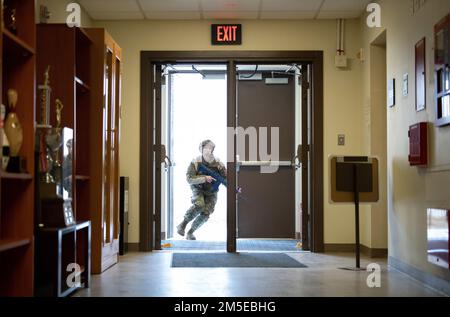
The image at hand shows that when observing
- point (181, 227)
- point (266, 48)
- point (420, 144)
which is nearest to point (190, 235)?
point (181, 227)

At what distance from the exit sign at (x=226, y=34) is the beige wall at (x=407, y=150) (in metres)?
1.51

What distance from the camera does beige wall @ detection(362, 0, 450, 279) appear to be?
4012 millimetres

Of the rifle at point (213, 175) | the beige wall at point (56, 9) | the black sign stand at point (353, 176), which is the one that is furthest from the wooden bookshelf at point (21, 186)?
the rifle at point (213, 175)

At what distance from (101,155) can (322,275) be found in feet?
6.42

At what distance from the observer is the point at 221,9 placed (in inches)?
242

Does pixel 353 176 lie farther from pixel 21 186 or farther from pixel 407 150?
pixel 21 186

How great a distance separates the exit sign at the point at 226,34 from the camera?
643cm

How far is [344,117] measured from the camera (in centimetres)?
648

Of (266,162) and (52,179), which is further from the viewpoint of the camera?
(266,162)

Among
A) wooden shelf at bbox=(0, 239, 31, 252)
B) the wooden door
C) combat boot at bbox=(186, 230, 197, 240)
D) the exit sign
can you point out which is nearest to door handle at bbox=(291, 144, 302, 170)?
the exit sign

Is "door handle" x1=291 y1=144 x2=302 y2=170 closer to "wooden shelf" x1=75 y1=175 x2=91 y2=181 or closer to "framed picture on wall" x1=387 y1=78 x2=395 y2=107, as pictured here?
"framed picture on wall" x1=387 y1=78 x2=395 y2=107

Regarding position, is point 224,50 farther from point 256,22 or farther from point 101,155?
point 101,155

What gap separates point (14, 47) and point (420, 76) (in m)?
2.78
